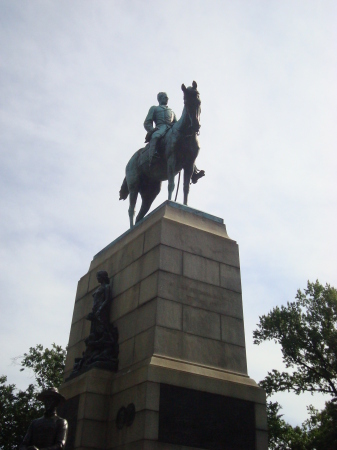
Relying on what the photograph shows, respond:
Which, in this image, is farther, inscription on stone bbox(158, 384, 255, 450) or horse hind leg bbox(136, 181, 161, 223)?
horse hind leg bbox(136, 181, 161, 223)

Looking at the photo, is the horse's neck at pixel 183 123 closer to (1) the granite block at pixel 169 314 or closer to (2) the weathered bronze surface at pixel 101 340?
(2) the weathered bronze surface at pixel 101 340

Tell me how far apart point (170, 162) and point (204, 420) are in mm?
7268

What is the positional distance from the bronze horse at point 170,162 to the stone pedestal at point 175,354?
6.15ft

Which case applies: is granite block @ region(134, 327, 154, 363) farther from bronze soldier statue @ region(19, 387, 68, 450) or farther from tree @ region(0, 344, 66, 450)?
tree @ region(0, 344, 66, 450)

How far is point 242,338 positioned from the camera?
11.9 meters

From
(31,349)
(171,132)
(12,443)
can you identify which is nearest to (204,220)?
(171,132)

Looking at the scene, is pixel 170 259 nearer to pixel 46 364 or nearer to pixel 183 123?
pixel 183 123

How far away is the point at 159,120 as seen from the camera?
16.4m

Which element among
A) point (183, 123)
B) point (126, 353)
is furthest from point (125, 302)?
point (183, 123)

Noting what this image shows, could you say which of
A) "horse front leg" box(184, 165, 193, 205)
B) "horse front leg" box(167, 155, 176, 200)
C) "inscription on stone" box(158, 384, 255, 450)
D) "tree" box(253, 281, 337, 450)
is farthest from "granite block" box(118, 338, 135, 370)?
"tree" box(253, 281, 337, 450)

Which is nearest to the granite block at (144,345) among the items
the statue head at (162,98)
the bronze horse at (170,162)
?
the bronze horse at (170,162)

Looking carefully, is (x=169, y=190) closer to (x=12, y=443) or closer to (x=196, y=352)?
(x=196, y=352)

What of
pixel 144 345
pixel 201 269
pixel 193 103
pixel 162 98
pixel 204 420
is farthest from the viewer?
pixel 162 98

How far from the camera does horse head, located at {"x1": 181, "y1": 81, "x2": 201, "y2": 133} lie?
13.8 m
